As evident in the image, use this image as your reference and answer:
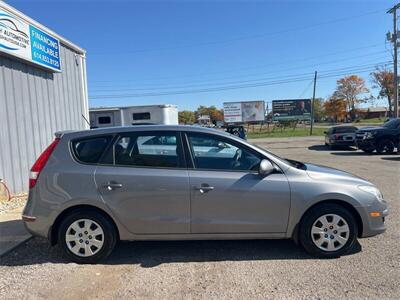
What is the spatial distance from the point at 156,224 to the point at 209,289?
1.05 metres

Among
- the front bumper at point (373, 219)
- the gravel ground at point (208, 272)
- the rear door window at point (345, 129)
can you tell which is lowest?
the gravel ground at point (208, 272)

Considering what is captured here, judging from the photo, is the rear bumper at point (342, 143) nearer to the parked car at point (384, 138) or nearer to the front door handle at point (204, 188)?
the parked car at point (384, 138)

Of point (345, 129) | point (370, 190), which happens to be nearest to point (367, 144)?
point (345, 129)

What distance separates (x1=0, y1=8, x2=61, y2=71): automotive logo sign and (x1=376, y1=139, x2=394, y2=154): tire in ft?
47.1

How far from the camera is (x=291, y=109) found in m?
48.5

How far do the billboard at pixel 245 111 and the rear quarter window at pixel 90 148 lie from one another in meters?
44.2

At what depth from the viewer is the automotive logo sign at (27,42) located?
7.45 m

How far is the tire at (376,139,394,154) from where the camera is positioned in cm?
1595

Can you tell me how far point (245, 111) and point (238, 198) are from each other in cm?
4484

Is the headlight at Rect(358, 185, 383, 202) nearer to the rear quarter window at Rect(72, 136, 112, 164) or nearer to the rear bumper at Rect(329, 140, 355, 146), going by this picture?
the rear quarter window at Rect(72, 136, 112, 164)

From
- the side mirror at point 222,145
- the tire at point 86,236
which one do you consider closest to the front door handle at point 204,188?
the side mirror at point 222,145

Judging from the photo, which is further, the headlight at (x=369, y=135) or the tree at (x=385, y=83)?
the tree at (x=385, y=83)

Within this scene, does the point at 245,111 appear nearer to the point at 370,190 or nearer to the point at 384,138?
the point at 384,138

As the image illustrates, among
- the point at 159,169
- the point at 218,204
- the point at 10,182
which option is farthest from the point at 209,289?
the point at 10,182
